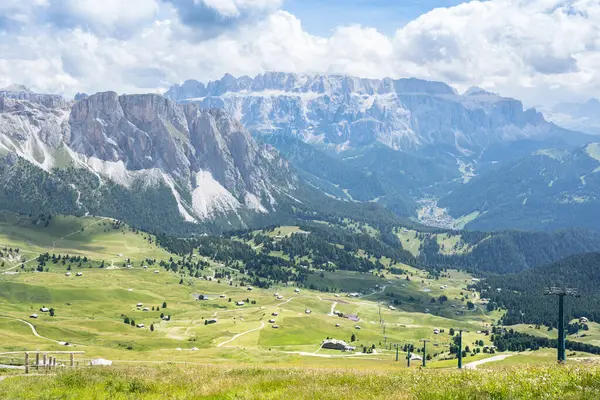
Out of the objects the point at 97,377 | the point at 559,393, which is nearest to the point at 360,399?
the point at 559,393

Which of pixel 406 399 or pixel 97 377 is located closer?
pixel 406 399

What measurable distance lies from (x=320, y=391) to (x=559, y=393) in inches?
426

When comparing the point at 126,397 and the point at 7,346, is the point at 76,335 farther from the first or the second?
the point at 126,397

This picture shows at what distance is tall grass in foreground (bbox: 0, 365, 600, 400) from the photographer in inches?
912

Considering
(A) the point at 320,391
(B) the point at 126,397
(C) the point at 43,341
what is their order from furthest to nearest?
(C) the point at 43,341
(B) the point at 126,397
(A) the point at 320,391

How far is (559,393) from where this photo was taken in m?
21.9

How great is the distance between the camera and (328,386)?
28484 millimetres

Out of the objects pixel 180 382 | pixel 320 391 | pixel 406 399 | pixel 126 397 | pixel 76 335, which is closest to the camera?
pixel 406 399

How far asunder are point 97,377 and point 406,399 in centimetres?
2250

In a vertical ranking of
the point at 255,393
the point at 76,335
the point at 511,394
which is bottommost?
the point at 76,335

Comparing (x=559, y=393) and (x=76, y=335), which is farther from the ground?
(x=559, y=393)

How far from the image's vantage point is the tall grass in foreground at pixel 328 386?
2316 centimetres

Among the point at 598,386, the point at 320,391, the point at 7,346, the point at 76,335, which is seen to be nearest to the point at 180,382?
the point at 320,391

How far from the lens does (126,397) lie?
29.5 m
